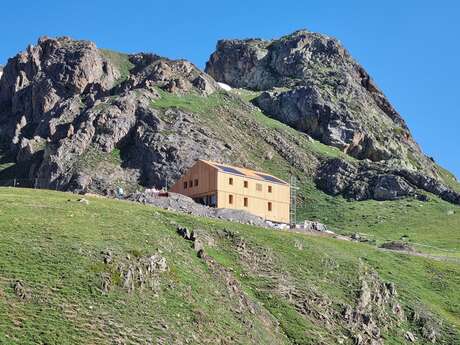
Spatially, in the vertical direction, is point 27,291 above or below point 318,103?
below

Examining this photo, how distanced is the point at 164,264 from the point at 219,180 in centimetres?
4447

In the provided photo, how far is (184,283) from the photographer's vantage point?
56.7 metres

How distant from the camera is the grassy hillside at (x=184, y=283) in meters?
47.4

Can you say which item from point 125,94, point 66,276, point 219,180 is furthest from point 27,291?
point 125,94

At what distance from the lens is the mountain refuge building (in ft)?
333

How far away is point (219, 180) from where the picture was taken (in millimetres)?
101125

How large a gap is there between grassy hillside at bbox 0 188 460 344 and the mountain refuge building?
64.2 feet

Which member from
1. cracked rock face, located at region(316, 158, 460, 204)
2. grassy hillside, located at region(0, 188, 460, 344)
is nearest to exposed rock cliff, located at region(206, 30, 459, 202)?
cracked rock face, located at region(316, 158, 460, 204)

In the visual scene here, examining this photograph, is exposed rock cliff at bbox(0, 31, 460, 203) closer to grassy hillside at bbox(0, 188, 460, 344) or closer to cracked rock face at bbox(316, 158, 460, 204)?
cracked rock face at bbox(316, 158, 460, 204)

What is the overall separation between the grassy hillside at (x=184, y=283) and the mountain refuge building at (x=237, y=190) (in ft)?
64.2

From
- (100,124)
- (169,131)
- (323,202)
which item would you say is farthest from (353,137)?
(100,124)

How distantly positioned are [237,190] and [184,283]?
154ft

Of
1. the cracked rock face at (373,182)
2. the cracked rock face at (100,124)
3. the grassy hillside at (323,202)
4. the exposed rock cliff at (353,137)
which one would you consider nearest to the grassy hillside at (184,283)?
the grassy hillside at (323,202)

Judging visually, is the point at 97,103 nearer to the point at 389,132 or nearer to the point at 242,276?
the point at 389,132
